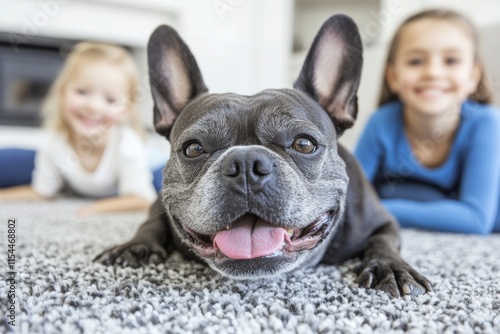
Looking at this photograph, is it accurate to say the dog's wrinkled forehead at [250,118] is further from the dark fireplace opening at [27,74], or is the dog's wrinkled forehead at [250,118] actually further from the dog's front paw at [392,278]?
the dark fireplace opening at [27,74]

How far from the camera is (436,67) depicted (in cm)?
180

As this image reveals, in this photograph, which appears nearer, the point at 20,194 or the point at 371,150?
the point at 371,150

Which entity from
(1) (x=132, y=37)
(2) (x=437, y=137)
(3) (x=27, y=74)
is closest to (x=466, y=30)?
(2) (x=437, y=137)

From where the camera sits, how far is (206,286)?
849 mm

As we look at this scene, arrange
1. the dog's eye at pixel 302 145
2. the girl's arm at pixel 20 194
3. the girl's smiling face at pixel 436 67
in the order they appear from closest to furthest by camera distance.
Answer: the dog's eye at pixel 302 145 → the girl's smiling face at pixel 436 67 → the girl's arm at pixel 20 194

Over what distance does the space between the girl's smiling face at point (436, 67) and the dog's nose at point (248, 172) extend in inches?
48.7

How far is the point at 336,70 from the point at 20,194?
1.92 meters

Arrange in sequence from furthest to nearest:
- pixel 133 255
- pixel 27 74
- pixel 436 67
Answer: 1. pixel 27 74
2. pixel 436 67
3. pixel 133 255

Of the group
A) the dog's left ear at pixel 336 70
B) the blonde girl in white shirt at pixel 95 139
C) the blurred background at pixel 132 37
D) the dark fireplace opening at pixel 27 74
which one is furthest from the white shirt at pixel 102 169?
the dark fireplace opening at pixel 27 74

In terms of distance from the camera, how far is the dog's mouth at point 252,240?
776mm

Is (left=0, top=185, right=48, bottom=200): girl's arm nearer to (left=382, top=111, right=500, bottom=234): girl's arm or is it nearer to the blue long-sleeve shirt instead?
the blue long-sleeve shirt

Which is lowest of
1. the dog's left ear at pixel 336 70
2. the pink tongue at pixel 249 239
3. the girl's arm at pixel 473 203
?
the girl's arm at pixel 473 203

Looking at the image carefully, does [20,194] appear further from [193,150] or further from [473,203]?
[473,203]

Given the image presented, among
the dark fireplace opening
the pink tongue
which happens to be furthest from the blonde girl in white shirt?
the dark fireplace opening
